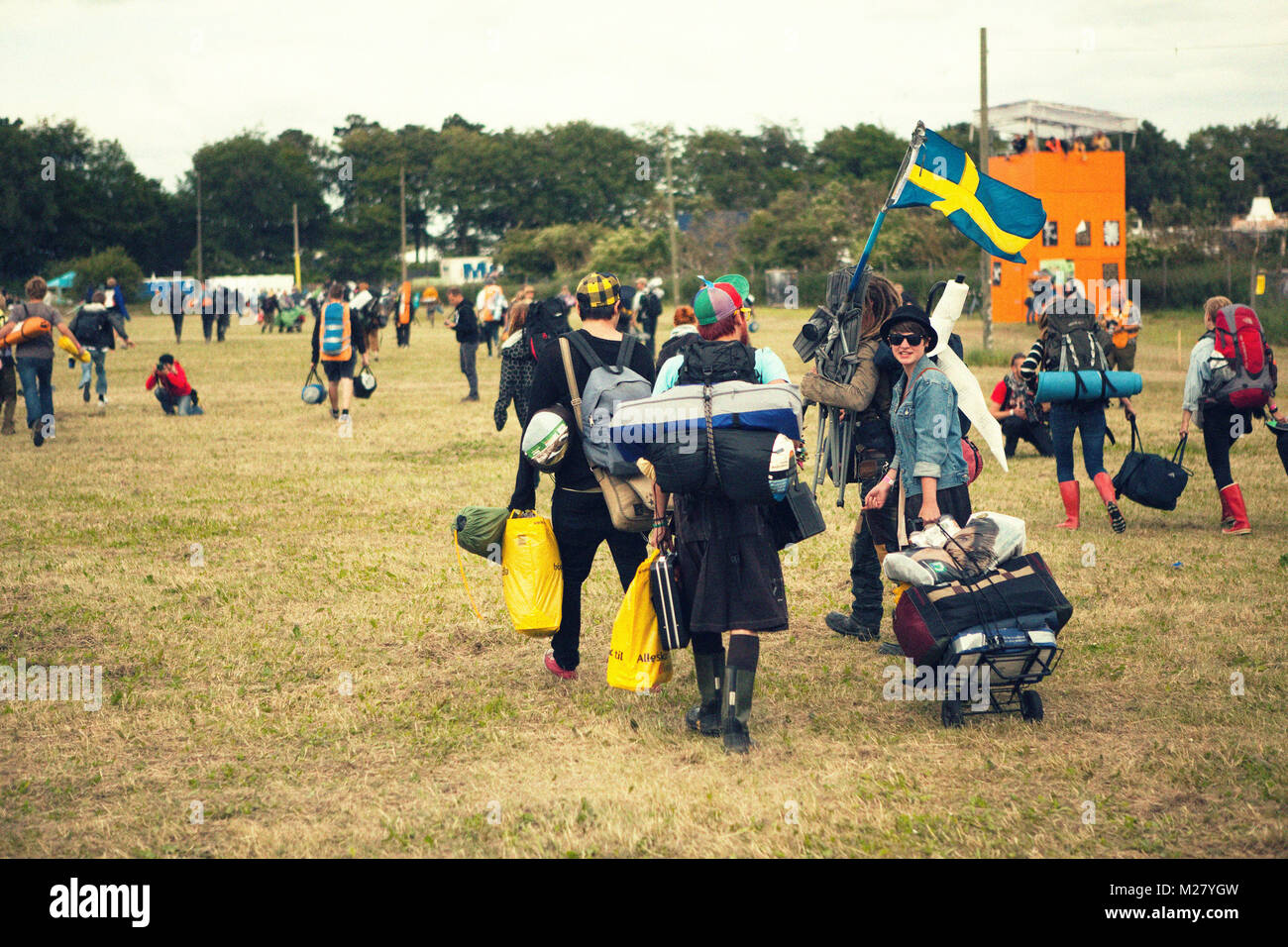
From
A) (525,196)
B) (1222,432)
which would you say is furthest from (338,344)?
(525,196)

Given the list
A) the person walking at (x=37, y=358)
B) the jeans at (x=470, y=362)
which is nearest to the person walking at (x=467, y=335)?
the jeans at (x=470, y=362)

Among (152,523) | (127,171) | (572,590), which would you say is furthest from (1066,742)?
(127,171)

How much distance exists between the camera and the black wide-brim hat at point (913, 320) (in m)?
5.55

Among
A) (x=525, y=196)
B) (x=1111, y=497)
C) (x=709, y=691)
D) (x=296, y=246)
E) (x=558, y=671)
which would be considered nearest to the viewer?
(x=709, y=691)

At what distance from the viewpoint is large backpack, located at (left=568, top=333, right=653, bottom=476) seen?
201 inches

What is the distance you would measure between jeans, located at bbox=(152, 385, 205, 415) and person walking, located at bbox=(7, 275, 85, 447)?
3.30 meters

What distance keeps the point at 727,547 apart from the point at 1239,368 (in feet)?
19.0

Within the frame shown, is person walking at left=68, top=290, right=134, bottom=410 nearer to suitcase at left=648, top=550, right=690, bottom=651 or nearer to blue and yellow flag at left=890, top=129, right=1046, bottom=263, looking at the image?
blue and yellow flag at left=890, top=129, right=1046, bottom=263

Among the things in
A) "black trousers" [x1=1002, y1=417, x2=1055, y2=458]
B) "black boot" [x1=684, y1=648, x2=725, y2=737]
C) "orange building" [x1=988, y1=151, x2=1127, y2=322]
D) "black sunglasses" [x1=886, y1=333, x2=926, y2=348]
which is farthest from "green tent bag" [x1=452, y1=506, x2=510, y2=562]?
"orange building" [x1=988, y1=151, x2=1127, y2=322]

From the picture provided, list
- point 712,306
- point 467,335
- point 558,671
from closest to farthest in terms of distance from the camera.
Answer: point 712,306 < point 558,671 < point 467,335

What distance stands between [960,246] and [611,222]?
44.7 metres

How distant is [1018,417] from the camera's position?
13156mm

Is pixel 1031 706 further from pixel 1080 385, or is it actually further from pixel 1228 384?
pixel 1228 384

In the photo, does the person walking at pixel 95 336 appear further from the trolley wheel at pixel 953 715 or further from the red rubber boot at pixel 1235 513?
the trolley wheel at pixel 953 715
